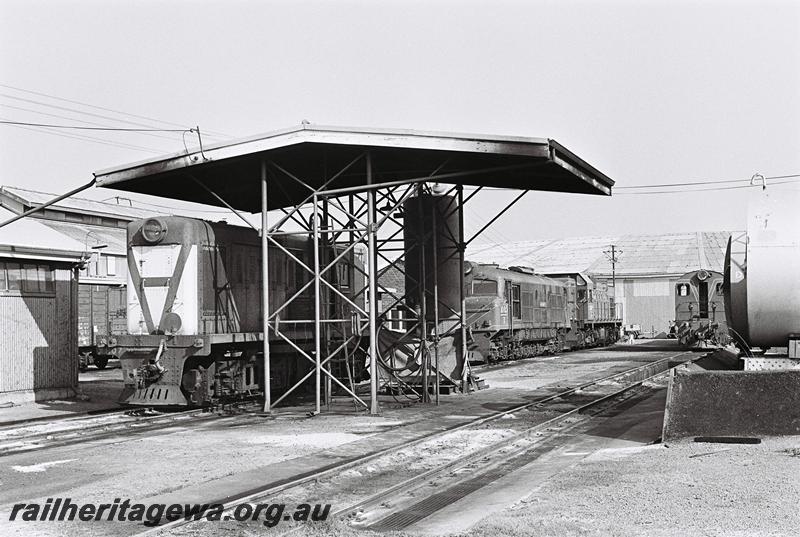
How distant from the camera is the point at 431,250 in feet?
63.0

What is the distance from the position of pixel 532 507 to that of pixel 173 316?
1029 centimetres

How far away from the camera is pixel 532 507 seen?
25.1 ft

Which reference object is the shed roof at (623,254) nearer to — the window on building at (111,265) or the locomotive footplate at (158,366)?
the window on building at (111,265)

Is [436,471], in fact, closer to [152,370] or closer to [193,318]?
[152,370]

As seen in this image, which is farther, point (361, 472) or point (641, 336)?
point (641, 336)

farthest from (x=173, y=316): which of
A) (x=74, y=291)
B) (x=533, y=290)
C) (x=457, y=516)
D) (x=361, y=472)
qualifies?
(x=533, y=290)

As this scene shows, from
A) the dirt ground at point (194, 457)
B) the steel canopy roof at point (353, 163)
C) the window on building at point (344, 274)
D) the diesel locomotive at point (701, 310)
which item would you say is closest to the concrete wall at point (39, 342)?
the steel canopy roof at point (353, 163)

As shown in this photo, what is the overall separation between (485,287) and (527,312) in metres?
4.49

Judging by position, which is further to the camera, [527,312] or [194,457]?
[527,312]

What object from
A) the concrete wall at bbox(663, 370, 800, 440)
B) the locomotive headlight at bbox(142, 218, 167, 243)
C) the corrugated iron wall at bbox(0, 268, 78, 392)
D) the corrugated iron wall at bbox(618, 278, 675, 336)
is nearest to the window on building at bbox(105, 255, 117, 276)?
the corrugated iron wall at bbox(0, 268, 78, 392)

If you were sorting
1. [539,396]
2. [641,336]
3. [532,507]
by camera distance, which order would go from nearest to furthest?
[532,507], [539,396], [641,336]

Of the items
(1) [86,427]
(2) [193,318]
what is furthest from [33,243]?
(1) [86,427]

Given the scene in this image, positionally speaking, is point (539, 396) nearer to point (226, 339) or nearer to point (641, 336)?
point (226, 339)

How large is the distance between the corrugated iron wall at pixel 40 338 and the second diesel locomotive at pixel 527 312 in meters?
12.3
